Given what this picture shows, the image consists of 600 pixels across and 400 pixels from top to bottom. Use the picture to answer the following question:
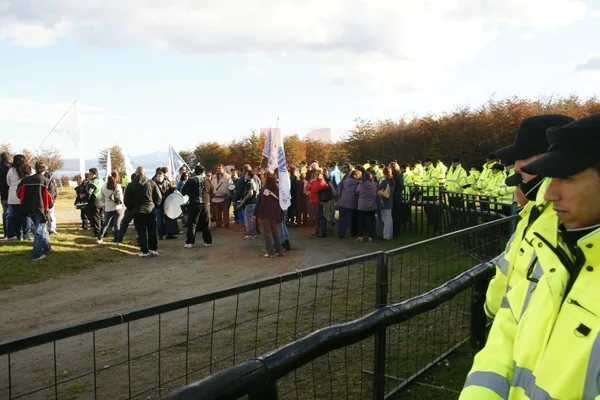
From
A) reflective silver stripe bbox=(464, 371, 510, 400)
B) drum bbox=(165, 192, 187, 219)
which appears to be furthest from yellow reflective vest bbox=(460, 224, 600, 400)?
drum bbox=(165, 192, 187, 219)

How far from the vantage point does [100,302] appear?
8.90m

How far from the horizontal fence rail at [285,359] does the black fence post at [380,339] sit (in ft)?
1.46

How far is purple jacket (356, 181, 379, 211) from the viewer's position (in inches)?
565

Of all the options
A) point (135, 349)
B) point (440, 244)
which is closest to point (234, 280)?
point (135, 349)

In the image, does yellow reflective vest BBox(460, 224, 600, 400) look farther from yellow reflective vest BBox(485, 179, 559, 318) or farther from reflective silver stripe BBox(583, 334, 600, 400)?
yellow reflective vest BBox(485, 179, 559, 318)

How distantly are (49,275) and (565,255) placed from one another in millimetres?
10611

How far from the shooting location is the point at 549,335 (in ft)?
5.97

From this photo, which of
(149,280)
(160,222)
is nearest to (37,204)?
(149,280)

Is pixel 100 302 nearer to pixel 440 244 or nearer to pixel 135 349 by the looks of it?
pixel 135 349

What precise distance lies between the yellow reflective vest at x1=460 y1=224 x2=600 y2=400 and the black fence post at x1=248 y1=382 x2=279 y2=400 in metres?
0.90

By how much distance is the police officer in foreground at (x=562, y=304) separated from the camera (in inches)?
66.6

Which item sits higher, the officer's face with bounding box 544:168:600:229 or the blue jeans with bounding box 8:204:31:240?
the officer's face with bounding box 544:168:600:229

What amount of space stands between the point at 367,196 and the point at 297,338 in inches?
411

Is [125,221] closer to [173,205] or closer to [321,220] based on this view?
[173,205]
